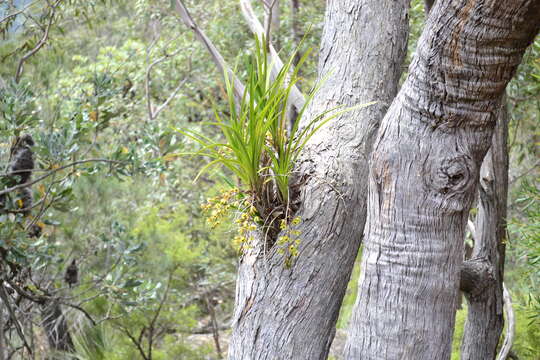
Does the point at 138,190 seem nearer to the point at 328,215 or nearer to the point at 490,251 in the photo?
the point at 490,251

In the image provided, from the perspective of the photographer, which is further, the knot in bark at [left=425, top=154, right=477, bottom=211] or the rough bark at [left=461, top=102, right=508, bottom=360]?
the rough bark at [left=461, top=102, right=508, bottom=360]

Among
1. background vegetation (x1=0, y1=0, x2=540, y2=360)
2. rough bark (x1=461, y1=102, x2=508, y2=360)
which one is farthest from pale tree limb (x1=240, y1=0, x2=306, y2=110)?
rough bark (x1=461, y1=102, x2=508, y2=360)

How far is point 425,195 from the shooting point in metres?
1.32

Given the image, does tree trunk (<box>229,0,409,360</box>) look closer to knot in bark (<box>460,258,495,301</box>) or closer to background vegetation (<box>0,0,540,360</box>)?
background vegetation (<box>0,0,540,360</box>)

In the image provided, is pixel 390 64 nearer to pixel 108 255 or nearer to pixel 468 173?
pixel 468 173

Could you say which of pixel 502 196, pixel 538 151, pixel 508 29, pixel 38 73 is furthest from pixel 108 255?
pixel 508 29

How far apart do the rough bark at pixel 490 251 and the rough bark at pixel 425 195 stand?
97 cm

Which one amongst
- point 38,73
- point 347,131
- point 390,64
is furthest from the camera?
point 38,73

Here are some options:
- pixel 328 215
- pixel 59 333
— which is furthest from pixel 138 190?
pixel 328 215

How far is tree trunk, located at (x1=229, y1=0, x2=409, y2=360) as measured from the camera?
1.58 metres

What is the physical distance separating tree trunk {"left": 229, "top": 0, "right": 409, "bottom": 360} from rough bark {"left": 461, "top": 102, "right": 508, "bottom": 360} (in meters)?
0.63

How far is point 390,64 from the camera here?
2.04m

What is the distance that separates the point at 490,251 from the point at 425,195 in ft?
3.99

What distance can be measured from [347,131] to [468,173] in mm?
603
